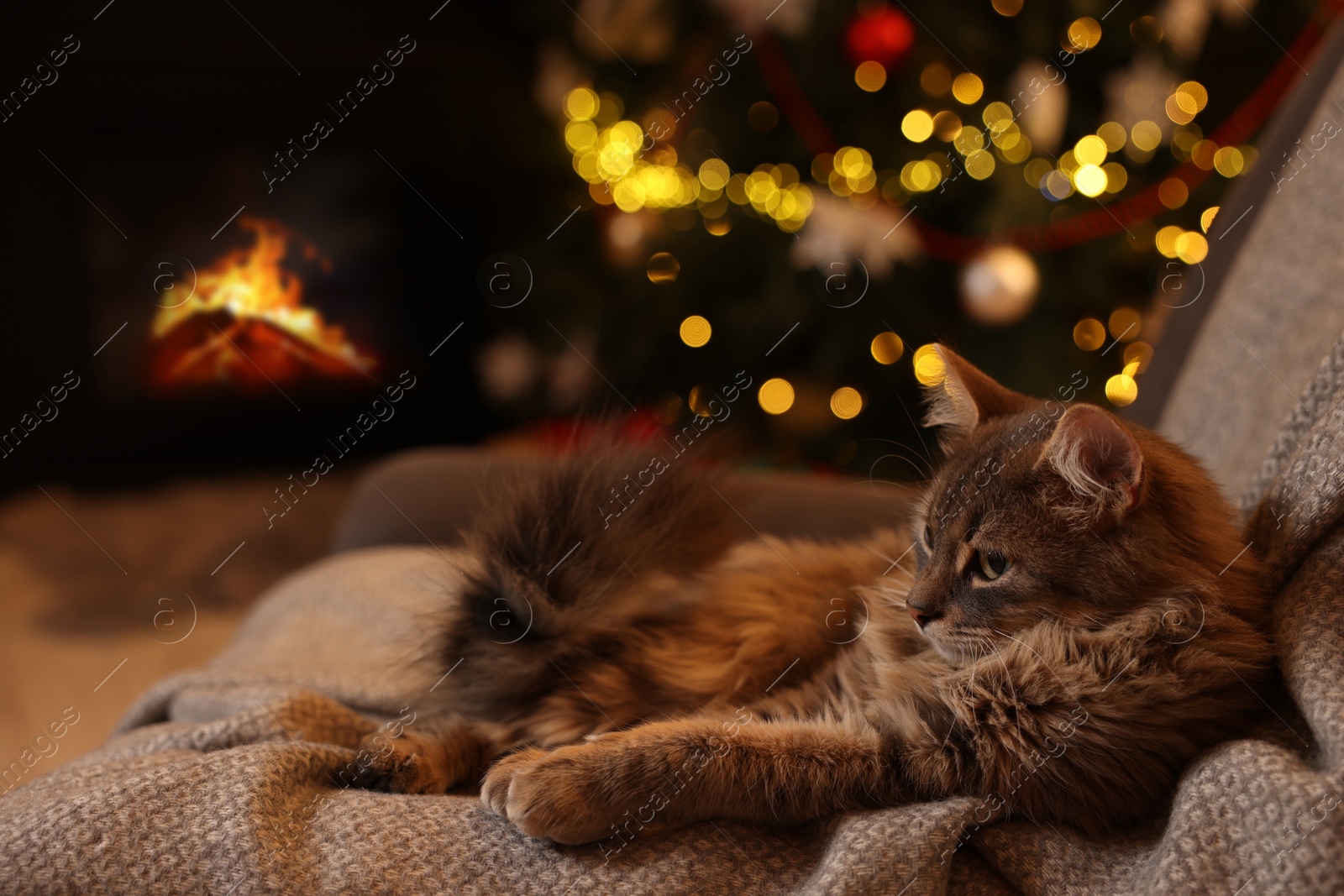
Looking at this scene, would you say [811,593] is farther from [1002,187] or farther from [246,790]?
[1002,187]

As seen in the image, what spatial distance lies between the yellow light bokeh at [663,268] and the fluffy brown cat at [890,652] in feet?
5.36

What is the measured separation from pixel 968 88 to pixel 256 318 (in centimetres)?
174

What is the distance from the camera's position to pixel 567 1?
3.16m

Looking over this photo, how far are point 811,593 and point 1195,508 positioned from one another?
0.42 m

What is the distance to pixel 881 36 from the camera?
7.51ft

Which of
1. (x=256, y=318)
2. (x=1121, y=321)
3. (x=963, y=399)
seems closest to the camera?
(x=963, y=399)

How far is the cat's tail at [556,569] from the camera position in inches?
39.8

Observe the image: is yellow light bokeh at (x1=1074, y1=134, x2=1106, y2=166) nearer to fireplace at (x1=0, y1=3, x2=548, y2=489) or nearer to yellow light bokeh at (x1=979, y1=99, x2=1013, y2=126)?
yellow light bokeh at (x1=979, y1=99, x2=1013, y2=126)

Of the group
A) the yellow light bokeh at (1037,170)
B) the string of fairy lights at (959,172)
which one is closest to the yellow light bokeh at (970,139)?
the string of fairy lights at (959,172)

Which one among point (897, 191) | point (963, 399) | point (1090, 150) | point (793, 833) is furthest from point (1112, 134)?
point (793, 833)

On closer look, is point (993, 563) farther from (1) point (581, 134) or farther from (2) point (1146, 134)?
(1) point (581, 134)

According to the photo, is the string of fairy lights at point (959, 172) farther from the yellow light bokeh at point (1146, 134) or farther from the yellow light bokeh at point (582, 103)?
the yellow light bokeh at point (582, 103)

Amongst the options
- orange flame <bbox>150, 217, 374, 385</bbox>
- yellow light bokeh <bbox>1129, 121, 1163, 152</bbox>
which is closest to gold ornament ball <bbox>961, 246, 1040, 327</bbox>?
yellow light bokeh <bbox>1129, 121, 1163, 152</bbox>

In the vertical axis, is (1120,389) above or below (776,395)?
below
